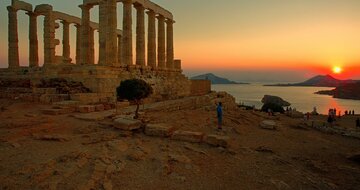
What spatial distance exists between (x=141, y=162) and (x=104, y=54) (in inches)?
615

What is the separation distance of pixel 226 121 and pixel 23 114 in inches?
462

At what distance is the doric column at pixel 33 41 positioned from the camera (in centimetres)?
2683

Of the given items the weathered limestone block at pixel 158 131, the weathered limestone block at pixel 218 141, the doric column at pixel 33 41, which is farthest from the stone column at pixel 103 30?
the weathered limestone block at pixel 218 141

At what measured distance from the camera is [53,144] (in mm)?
9461

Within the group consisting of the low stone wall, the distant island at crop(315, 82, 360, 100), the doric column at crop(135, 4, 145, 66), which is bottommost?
the distant island at crop(315, 82, 360, 100)

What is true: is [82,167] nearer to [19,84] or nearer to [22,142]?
[22,142]

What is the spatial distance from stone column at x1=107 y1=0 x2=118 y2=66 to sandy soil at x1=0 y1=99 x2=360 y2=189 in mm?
10362

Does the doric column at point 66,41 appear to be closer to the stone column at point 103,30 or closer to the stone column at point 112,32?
the stone column at point 103,30

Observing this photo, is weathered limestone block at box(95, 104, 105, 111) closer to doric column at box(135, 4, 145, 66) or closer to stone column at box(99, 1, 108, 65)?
stone column at box(99, 1, 108, 65)

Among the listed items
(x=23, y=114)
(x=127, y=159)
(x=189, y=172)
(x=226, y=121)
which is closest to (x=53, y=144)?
(x=127, y=159)

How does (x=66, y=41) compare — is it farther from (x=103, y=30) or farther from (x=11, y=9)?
(x=103, y=30)

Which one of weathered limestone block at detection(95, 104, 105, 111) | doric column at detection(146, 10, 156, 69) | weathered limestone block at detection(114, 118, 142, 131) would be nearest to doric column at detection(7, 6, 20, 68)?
doric column at detection(146, 10, 156, 69)

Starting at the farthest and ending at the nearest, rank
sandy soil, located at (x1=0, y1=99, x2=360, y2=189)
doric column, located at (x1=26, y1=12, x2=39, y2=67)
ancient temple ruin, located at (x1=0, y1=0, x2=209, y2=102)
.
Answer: doric column, located at (x1=26, y1=12, x2=39, y2=67)
ancient temple ruin, located at (x1=0, y1=0, x2=209, y2=102)
sandy soil, located at (x1=0, y1=99, x2=360, y2=189)

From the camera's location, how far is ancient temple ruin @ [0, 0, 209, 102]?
20906 millimetres
